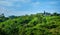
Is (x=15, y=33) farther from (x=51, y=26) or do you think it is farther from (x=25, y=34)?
(x=51, y=26)

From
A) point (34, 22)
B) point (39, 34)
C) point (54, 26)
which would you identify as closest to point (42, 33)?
point (39, 34)

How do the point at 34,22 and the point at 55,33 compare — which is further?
the point at 34,22

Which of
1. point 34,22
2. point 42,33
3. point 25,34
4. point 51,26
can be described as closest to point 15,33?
point 25,34

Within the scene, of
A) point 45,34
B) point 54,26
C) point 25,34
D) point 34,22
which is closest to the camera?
point 45,34

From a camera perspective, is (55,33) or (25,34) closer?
Answer: (25,34)

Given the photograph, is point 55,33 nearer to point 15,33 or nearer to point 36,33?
point 36,33

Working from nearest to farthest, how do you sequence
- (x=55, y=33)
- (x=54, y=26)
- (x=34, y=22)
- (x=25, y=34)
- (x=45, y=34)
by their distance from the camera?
(x=45, y=34), (x=25, y=34), (x=55, y=33), (x=54, y=26), (x=34, y=22)

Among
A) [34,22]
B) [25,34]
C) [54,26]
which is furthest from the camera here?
[34,22]

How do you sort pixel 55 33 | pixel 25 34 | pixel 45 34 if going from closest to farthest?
pixel 45 34
pixel 25 34
pixel 55 33
